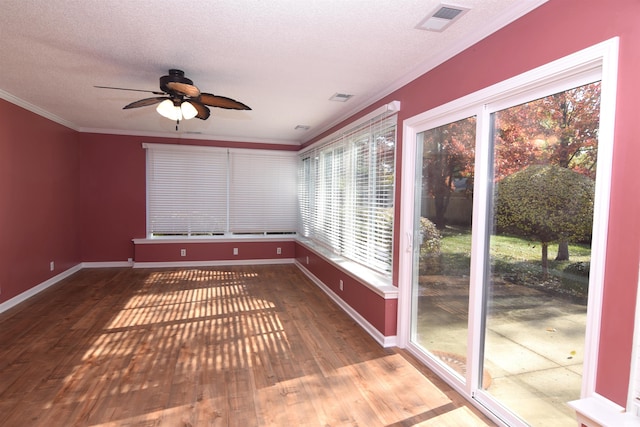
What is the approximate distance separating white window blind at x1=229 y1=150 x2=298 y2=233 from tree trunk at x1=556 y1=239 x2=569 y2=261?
5741mm

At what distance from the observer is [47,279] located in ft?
16.9

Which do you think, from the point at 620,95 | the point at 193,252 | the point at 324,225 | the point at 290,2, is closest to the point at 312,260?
the point at 324,225

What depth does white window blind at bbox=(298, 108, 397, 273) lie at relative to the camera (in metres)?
3.62

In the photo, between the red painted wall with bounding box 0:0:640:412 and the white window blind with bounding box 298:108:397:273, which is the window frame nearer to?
the white window blind with bounding box 298:108:397:273

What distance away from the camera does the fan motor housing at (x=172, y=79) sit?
283 cm

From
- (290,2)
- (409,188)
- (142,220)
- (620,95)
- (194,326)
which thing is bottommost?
(194,326)

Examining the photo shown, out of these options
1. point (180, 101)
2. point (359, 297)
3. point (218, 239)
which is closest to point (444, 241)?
point (359, 297)

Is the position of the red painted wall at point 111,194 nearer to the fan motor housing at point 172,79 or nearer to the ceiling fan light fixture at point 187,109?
the fan motor housing at point 172,79

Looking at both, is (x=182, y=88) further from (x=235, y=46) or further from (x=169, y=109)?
(x=235, y=46)

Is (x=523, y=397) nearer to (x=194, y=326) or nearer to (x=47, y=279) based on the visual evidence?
(x=194, y=326)

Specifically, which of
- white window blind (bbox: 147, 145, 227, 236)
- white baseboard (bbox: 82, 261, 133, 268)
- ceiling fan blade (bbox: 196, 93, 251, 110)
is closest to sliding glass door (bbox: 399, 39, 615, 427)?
ceiling fan blade (bbox: 196, 93, 251, 110)

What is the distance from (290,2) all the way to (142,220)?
571 cm

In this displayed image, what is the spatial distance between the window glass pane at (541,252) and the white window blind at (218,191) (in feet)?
17.4

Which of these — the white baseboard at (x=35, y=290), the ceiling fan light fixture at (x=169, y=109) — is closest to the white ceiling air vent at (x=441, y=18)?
the ceiling fan light fixture at (x=169, y=109)
